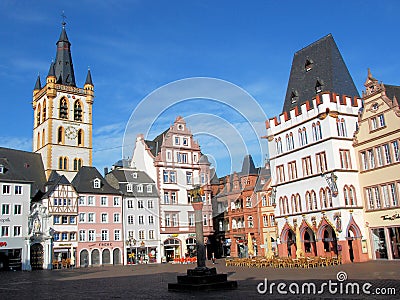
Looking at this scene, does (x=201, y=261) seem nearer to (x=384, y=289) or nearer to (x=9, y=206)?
(x=384, y=289)

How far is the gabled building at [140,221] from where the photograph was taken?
2702 inches

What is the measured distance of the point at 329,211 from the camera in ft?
148

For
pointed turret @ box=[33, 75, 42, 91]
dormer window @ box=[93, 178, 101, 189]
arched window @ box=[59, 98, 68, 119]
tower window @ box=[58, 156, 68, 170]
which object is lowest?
dormer window @ box=[93, 178, 101, 189]

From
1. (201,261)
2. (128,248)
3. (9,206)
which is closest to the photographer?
(201,261)

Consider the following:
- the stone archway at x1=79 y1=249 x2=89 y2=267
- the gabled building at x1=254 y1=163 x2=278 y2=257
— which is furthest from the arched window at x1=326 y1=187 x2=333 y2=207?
the stone archway at x1=79 y1=249 x2=89 y2=267

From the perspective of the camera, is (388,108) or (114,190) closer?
(388,108)

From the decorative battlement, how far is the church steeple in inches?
2217

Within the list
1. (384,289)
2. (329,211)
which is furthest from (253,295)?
(329,211)

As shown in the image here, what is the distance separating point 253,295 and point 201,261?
5.96 metres

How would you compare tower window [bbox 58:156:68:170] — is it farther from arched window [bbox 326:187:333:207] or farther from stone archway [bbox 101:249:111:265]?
arched window [bbox 326:187:333:207]

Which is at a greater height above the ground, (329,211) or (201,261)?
(329,211)

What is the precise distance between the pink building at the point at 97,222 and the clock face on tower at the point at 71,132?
1980 centimetres

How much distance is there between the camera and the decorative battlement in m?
46.5

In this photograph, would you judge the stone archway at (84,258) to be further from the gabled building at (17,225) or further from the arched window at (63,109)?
the arched window at (63,109)
